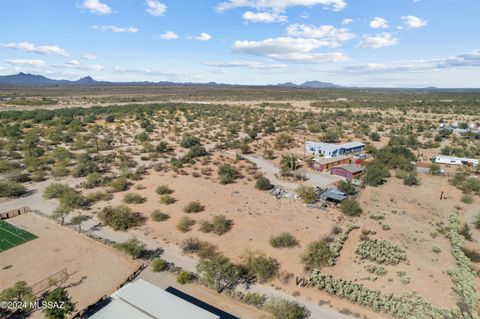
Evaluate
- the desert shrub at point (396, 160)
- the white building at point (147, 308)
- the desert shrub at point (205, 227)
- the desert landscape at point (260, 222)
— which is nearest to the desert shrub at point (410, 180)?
the desert landscape at point (260, 222)

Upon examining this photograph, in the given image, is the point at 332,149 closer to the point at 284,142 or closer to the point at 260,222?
the point at 284,142

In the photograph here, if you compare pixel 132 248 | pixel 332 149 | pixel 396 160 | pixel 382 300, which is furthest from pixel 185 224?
pixel 396 160

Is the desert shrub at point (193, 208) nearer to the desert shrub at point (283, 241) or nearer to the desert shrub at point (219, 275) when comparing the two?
the desert shrub at point (283, 241)

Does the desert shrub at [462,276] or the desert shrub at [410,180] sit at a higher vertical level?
the desert shrub at [410,180]

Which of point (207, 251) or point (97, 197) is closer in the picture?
point (207, 251)

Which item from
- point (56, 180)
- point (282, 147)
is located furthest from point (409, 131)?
point (56, 180)

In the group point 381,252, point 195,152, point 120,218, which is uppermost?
point 195,152
